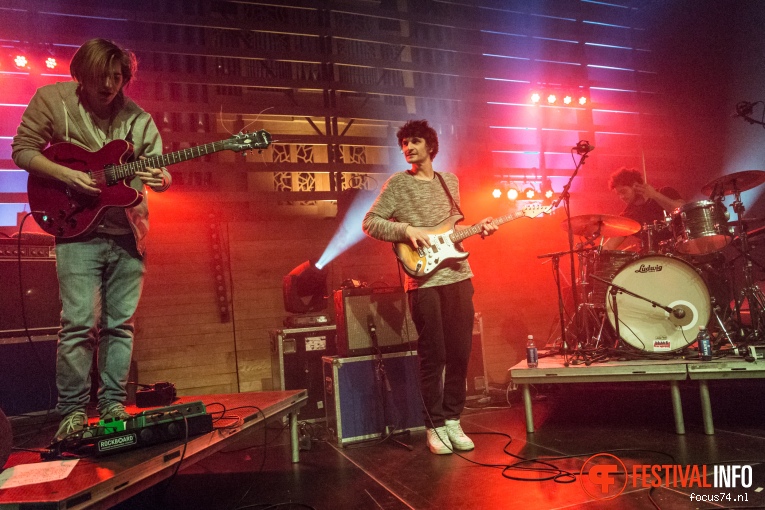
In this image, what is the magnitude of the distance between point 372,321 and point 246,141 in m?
1.81

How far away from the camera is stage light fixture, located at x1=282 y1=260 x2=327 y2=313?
4695 millimetres

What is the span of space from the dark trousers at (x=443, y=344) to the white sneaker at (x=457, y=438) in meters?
0.04

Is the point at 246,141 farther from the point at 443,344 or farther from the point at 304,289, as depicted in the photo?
the point at 304,289

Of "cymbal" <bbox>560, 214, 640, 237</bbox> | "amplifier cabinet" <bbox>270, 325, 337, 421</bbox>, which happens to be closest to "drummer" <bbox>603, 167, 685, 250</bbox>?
"cymbal" <bbox>560, 214, 640, 237</bbox>

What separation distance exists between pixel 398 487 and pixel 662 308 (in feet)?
8.58

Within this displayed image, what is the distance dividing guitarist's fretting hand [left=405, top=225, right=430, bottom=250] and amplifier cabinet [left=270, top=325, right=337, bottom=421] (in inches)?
67.0

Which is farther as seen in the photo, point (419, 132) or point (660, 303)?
point (660, 303)

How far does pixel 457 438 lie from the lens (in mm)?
3219

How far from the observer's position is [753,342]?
3.95m

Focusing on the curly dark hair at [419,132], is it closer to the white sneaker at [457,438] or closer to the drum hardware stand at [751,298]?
the white sneaker at [457,438]

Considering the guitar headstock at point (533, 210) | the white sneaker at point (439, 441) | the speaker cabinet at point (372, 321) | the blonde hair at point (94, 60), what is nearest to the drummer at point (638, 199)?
the guitar headstock at point (533, 210)

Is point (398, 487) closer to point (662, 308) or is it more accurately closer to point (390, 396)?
point (390, 396)

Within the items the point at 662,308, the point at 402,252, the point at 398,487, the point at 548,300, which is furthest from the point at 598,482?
the point at 548,300

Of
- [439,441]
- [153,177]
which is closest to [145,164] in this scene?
[153,177]
